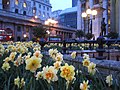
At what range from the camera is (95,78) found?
287 centimetres

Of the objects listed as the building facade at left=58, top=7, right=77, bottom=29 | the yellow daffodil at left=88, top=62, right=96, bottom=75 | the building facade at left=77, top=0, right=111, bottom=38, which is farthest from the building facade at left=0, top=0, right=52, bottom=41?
the yellow daffodil at left=88, top=62, right=96, bottom=75

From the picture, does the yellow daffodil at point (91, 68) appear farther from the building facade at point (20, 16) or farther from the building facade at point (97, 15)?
the building facade at point (20, 16)

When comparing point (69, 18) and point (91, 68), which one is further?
point (69, 18)

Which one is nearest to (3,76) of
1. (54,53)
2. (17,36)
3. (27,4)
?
(54,53)

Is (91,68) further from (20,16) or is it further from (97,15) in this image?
(20,16)

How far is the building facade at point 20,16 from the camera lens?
185 feet

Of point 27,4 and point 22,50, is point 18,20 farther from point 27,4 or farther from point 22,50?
point 22,50

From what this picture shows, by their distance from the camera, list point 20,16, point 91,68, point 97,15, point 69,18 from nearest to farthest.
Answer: point 91,68
point 97,15
point 20,16
point 69,18

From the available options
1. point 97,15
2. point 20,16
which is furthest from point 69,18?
point 97,15

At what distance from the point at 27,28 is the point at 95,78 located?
63.2m

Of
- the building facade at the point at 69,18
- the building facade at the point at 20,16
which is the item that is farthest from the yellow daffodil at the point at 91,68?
the building facade at the point at 69,18

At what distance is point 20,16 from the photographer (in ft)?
200

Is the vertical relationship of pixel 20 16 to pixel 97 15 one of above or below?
above

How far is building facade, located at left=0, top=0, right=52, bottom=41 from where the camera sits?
56.4 meters
